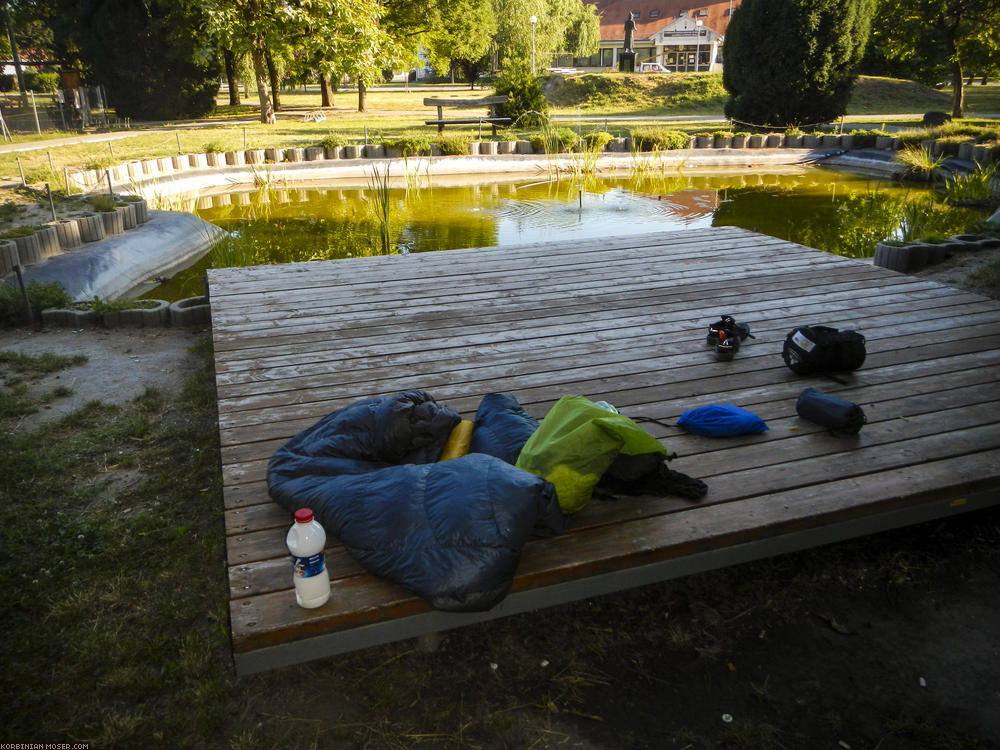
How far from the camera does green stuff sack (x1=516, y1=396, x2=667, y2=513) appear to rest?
2.22m

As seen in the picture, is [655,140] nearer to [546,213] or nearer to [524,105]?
[524,105]

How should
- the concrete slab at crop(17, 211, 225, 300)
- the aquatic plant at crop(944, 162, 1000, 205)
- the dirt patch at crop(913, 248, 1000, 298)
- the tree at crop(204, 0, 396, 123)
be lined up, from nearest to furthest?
1. the dirt patch at crop(913, 248, 1000, 298)
2. the concrete slab at crop(17, 211, 225, 300)
3. the aquatic plant at crop(944, 162, 1000, 205)
4. the tree at crop(204, 0, 396, 123)

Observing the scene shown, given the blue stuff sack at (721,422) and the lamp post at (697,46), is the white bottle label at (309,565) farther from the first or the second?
the lamp post at (697,46)

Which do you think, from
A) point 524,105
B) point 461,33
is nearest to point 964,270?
point 524,105

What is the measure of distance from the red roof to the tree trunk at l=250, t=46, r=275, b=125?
119 feet

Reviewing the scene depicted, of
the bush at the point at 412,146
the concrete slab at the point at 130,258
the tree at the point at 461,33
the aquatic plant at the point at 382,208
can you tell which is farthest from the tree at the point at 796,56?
the concrete slab at the point at 130,258

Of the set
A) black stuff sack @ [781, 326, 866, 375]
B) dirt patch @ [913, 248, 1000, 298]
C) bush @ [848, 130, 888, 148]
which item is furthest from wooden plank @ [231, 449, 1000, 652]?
bush @ [848, 130, 888, 148]

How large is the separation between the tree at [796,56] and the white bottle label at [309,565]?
55.5ft

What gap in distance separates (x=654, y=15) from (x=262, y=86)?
137 ft

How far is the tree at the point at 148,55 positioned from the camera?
1912 cm

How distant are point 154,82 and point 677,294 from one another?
2066 cm

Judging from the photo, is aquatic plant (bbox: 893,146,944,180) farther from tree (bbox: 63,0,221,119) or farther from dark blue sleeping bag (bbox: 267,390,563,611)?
tree (bbox: 63,0,221,119)

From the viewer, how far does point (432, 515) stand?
2.02 metres

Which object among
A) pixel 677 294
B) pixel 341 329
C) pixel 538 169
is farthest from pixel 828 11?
pixel 341 329
